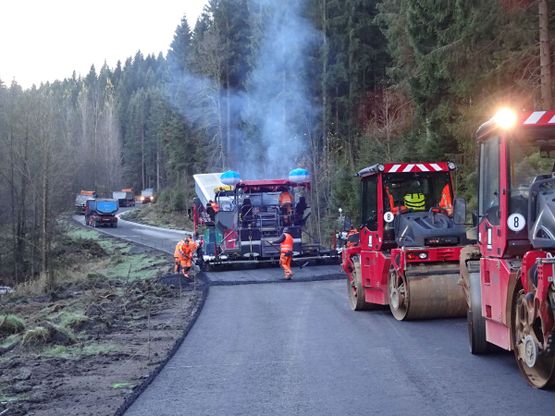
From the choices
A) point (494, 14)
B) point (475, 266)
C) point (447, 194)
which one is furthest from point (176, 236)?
point (475, 266)

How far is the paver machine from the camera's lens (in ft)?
35.9

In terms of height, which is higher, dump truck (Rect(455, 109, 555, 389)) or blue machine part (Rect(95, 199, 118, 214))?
blue machine part (Rect(95, 199, 118, 214))

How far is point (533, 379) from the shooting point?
6.51 metres

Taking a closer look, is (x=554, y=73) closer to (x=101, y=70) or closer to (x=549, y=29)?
(x=549, y=29)

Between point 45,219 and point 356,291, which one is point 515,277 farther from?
point 45,219

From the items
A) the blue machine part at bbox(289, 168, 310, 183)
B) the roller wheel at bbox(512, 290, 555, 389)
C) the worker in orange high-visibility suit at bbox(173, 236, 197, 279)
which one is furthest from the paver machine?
the blue machine part at bbox(289, 168, 310, 183)

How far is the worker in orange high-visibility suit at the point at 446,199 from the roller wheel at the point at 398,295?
5.09 feet

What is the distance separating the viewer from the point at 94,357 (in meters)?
9.47

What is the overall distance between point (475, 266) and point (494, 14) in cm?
1137

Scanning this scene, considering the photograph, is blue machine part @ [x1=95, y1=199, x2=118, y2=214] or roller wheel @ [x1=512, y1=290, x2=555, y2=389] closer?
roller wheel @ [x1=512, y1=290, x2=555, y2=389]

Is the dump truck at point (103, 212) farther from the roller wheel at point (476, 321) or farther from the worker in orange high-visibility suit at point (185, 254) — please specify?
the roller wheel at point (476, 321)

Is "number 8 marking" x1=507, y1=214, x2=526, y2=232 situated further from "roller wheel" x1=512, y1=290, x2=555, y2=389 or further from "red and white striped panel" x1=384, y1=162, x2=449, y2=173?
"red and white striped panel" x1=384, y1=162, x2=449, y2=173

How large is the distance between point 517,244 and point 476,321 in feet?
4.63

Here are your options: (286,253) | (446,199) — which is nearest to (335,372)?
(446,199)
